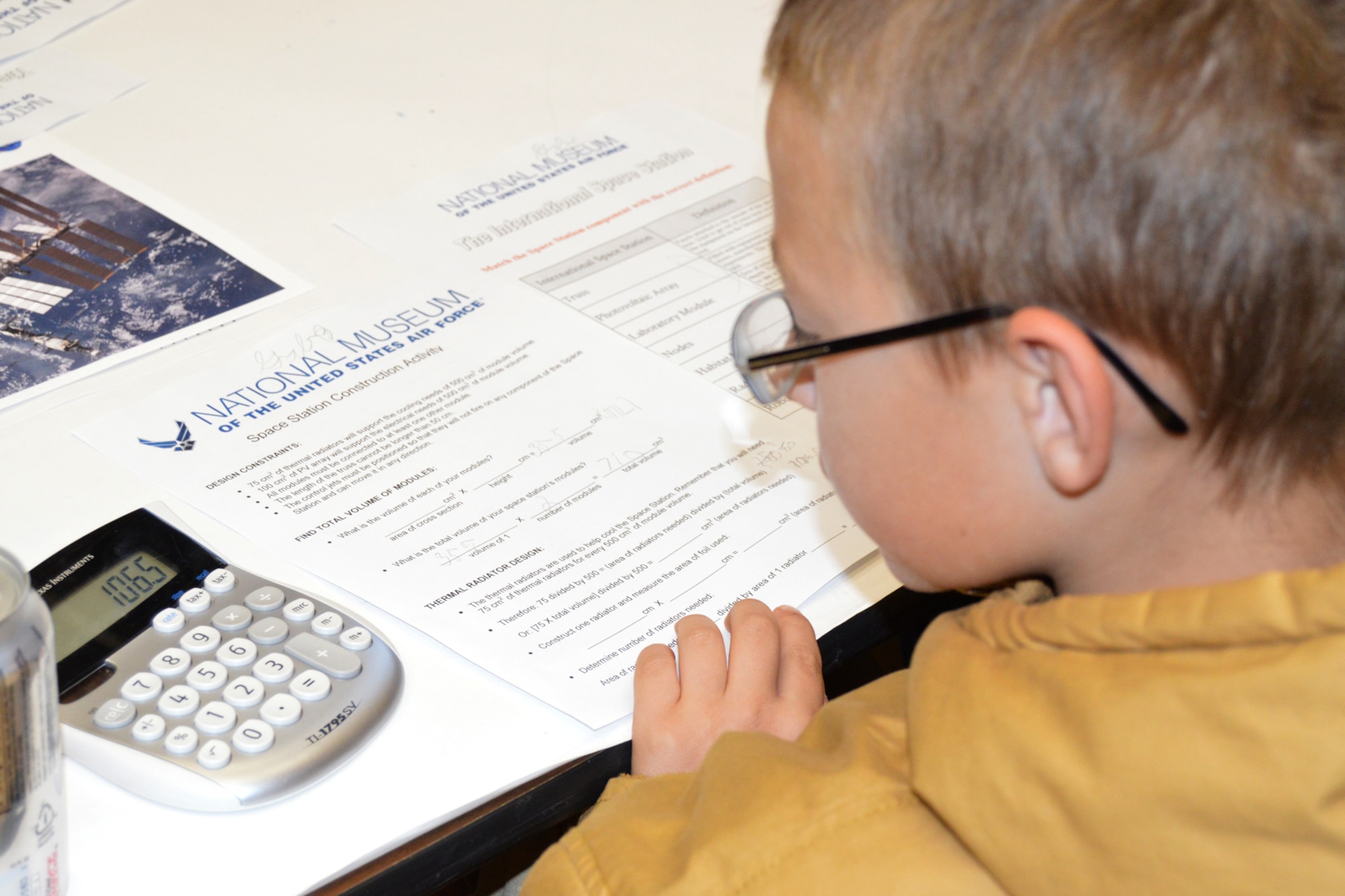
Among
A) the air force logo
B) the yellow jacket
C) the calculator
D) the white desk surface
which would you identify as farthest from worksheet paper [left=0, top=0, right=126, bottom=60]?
the yellow jacket

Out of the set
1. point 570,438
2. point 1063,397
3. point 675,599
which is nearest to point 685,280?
point 570,438

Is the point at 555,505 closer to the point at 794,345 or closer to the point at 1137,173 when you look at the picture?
the point at 794,345

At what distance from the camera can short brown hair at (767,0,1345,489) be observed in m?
0.41

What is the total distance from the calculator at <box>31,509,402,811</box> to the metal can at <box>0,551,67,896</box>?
0.17 feet

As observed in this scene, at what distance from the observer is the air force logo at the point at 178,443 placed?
0.67 metres

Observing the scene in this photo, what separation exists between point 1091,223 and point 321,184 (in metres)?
0.63

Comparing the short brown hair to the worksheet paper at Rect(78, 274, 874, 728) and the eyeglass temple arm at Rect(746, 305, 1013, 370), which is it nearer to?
the eyeglass temple arm at Rect(746, 305, 1013, 370)

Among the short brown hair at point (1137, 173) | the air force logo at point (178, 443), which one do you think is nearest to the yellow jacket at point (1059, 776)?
the short brown hair at point (1137, 173)

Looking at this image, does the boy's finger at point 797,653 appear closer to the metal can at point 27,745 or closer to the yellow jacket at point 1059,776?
the yellow jacket at point 1059,776

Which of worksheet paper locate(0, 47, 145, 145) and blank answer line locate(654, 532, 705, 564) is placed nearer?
blank answer line locate(654, 532, 705, 564)

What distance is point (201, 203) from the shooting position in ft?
2.86

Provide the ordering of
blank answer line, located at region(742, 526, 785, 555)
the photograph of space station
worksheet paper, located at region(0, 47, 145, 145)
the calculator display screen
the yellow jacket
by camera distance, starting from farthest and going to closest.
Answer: worksheet paper, located at region(0, 47, 145, 145)
the photograph of space station
blank answer line, located at region(742, 526, 785, 555)
the calculator display screen
the yellow jacket

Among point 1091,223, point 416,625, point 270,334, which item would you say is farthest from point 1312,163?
point 270,334

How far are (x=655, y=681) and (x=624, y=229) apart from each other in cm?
42
